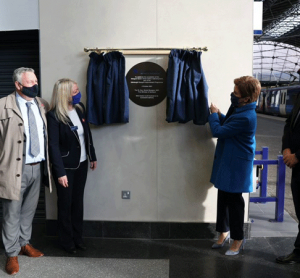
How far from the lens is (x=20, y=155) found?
3064mm

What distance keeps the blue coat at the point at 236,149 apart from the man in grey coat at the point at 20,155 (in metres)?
1.66

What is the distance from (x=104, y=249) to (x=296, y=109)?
2368mm

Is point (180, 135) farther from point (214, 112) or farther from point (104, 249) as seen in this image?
point (104, 249)

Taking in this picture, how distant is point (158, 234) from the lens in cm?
393

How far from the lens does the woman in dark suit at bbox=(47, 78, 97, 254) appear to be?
3.33m

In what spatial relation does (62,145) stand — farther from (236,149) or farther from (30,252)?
(236,149)

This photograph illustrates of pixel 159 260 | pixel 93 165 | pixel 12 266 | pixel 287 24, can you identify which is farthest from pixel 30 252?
pixel 287 24

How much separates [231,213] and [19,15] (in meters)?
3.05

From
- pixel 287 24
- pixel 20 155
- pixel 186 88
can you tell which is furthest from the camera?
pixel 287 24

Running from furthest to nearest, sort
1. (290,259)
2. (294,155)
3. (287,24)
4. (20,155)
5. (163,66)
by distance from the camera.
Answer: (287,24) → (163,66) → (290,259) → (294,155) → (20,155)

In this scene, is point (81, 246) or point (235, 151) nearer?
point (235, 151)

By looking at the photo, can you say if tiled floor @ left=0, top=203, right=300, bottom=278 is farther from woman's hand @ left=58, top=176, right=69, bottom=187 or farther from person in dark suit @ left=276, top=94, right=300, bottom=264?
woman's hand @ left=58, top=176, right=69, bottom=187

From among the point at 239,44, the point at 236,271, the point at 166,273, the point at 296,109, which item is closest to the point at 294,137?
the point at 296,109

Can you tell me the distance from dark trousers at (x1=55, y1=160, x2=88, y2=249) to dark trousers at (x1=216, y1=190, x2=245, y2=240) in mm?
1431
